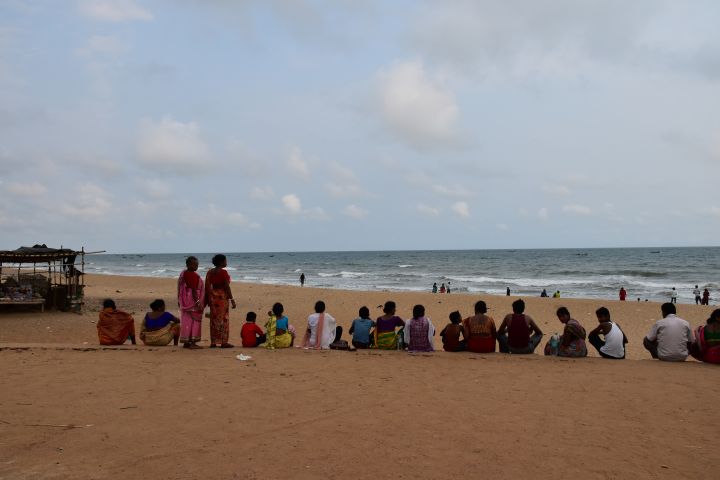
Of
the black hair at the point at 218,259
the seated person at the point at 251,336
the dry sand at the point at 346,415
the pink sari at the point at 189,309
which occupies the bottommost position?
the dry sand at the point at 346,415

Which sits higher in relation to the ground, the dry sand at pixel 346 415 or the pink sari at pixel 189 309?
the pink sari at pixel 189 309

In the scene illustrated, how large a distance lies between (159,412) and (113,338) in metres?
5.06

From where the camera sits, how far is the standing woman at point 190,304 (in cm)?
1020

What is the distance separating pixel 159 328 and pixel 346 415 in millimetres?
5681

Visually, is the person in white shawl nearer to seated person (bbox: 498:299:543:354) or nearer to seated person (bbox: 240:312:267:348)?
seated person (bbox: 240:312:267:348)

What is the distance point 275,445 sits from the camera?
5.22 meters

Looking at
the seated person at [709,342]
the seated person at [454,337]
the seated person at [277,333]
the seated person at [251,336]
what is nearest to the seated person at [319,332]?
the seated person at [277,333]

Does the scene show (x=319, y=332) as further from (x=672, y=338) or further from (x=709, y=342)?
(x=709, y=342)

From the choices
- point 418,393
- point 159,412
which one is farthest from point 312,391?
point 159,412

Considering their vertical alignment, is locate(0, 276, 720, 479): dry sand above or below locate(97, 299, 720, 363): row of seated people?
below

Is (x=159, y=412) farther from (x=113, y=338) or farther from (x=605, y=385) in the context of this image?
(x=605, y=385)

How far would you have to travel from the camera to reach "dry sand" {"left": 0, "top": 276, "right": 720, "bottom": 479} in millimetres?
4754

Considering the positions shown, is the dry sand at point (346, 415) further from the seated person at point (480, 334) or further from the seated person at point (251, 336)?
the seated person at point (251, 336)

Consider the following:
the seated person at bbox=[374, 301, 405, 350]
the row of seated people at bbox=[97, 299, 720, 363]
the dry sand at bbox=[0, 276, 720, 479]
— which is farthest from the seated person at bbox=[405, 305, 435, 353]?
the dry sand at bbox=[0, 276, 720, 479]
